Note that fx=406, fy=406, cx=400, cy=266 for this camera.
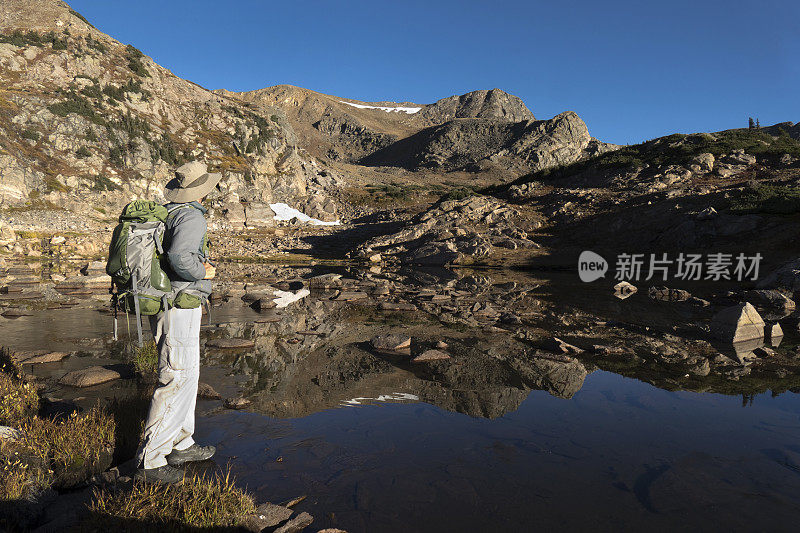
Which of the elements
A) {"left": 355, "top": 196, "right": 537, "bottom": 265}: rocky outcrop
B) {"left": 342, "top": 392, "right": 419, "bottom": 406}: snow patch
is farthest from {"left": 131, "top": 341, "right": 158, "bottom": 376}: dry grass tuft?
{"left": 355, "top": 196, "right": 537, "bottom": 265}: rocky outcrop

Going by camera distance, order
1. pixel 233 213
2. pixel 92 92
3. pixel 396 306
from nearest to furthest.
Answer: pixel 396 306 < pixel 233 213 < pixel 92 92

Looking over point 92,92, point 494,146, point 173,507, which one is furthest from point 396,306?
point 494,146

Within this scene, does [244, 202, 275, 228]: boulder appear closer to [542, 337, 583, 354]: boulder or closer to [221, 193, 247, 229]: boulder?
[221, 193, 247, 229]: boulder

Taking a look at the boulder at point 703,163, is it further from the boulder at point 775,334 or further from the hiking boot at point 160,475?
the hiking boot at point 160,475

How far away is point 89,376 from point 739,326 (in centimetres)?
1637

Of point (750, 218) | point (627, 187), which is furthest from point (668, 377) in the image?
point (627, 187)

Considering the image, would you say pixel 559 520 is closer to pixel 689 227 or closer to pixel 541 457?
pixel 541 457

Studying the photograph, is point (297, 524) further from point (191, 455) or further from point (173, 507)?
point (191, 455)

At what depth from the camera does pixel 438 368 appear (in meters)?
9.38

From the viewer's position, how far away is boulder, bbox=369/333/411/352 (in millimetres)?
10766

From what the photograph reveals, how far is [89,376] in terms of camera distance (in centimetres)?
791

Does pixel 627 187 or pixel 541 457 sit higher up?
pixel 627 187

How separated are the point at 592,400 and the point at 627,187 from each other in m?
43.5

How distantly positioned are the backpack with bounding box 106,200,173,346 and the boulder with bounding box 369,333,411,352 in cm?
682
